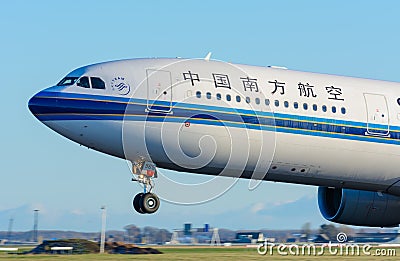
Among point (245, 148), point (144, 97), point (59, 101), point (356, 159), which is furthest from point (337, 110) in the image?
point (59, 101)

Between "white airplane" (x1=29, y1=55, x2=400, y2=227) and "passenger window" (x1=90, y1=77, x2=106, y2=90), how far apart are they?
36 millimetres

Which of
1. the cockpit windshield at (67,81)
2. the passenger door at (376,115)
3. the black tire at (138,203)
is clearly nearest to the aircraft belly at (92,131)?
the cockpit windshield at (67,81)

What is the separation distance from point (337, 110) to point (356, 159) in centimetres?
208

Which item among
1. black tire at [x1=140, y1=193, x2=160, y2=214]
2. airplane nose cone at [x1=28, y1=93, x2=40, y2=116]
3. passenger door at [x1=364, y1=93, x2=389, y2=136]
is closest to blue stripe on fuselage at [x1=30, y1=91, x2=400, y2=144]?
airplane nose cone at [x1=28, y1=93, x2=40, y2=116]

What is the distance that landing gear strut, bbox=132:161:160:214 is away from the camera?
1336 inches

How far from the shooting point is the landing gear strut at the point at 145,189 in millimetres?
33938

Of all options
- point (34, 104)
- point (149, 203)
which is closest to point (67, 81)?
point (34, 104)

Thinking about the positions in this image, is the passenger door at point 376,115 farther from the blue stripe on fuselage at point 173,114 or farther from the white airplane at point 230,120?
the blue stripe on fuselage at point 173,114

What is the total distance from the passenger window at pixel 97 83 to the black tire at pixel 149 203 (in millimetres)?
4203

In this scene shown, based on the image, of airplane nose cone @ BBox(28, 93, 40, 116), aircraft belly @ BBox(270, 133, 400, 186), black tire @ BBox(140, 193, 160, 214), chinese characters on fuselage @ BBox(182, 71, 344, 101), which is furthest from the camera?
aircraft belly @ BBox(270, 133, 400, 186)

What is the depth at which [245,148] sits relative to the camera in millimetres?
35156

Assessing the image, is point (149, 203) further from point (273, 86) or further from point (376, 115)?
point (376, 115)

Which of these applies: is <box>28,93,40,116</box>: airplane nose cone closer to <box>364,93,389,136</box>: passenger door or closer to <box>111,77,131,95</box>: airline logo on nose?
<box>111,77,131,95</box>: airline logo on nose

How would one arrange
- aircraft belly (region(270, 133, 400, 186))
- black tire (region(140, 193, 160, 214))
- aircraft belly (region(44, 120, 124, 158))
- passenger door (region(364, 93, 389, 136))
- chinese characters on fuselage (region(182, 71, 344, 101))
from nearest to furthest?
aircraft belly (region(44, 120, 124, 158))
black tire (region(140, 193, 160, 214))
chinese characters on fuselage (region(182, 71, 344, 101))
aircraft belly (region(270, 133, 400, 186))
passenger door (region(364, 93, 389, 136))
